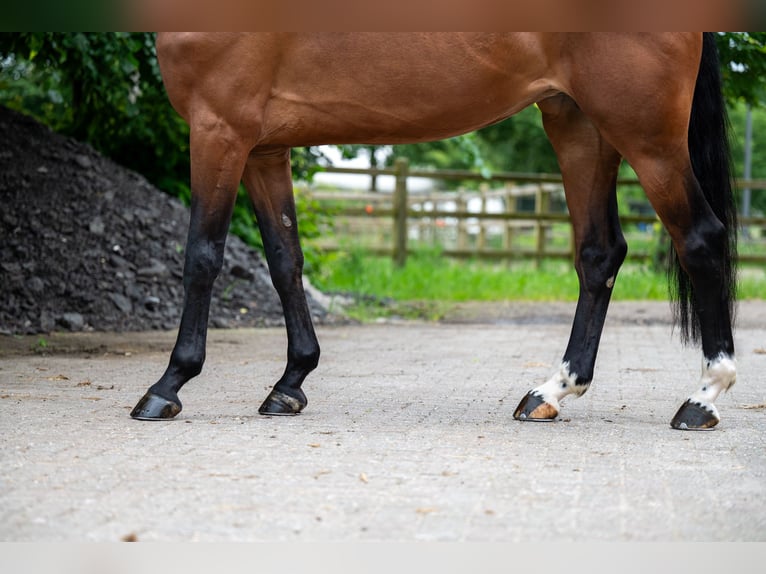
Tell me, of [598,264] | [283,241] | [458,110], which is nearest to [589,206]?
[598,264]

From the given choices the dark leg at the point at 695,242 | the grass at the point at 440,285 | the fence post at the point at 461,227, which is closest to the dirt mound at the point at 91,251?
the grass at the point at 440,285

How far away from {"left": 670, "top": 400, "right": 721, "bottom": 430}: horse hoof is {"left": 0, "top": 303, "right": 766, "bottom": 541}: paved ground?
70 mm

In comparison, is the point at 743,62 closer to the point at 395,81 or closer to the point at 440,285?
the point at 395,81

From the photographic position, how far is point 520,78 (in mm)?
4812

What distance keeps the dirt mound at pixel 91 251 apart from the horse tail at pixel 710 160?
19.0ft

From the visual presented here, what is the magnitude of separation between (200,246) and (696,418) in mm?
2374

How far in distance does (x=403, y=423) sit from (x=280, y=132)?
145 cm

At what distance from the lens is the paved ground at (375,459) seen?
291 centimetres

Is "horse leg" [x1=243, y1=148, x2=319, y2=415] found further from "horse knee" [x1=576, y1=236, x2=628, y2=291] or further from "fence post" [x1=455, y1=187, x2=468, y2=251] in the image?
"fence post" [x1=455, y1=187, x2=468, y2=251]

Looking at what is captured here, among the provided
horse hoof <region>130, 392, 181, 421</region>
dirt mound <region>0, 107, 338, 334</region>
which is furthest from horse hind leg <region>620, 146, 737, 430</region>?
dirt mound <region>0, 107, 338, 334</region>

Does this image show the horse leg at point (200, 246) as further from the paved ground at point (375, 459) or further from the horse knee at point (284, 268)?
the horse knee at point (284, 268)

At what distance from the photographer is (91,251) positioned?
10.1 metres

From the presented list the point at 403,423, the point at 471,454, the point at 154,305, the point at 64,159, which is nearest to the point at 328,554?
the point at 471,454

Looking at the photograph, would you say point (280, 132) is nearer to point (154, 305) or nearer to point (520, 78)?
point (520, 78)
